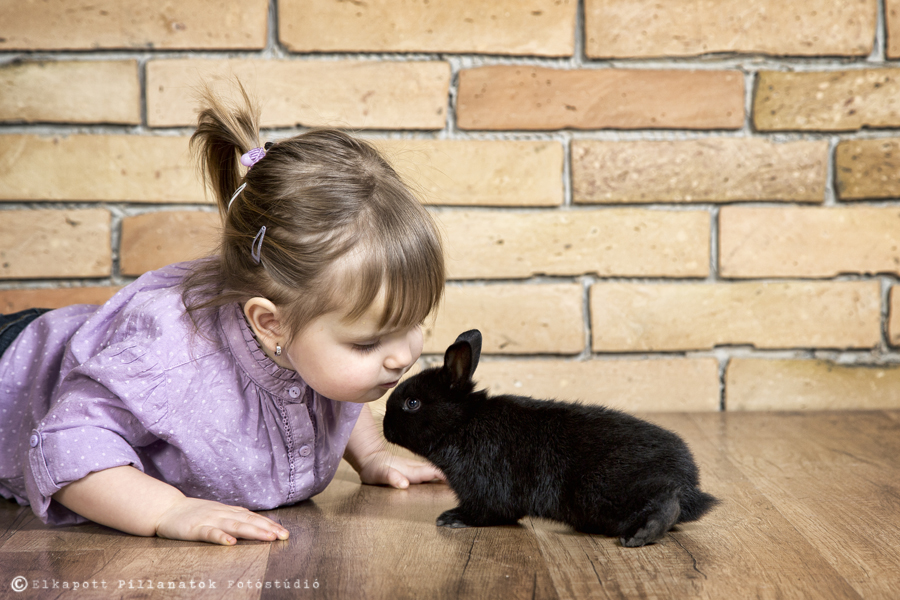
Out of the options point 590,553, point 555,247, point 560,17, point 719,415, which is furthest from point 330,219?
point 719,415

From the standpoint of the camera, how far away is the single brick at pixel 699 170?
1.64 metres

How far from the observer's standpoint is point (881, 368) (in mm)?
1692

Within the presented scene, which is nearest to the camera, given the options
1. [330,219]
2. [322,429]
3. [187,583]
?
[187,583]

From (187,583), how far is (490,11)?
1.26 metres

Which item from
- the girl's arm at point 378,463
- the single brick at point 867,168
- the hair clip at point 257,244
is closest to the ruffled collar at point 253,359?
the hair clip at point 257,244

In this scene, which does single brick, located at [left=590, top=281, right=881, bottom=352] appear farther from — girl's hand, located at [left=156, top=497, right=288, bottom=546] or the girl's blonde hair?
girl's hand, located at [left=156, top=497, right=288, bottom=546]

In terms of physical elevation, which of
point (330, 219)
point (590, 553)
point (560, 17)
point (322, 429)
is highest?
point (560, 17)

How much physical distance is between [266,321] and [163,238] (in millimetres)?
702

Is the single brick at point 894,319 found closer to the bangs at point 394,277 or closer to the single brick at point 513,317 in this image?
the single brick at point 513,317

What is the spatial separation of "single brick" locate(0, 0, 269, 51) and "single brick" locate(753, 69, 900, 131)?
110cm

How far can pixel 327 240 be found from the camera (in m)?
0.97

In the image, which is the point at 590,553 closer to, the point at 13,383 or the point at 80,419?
the point at 80,419

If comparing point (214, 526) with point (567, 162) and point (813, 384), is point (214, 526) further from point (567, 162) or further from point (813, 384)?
point (813, 384)

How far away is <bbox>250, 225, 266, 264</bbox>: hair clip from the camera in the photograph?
1.00 m
